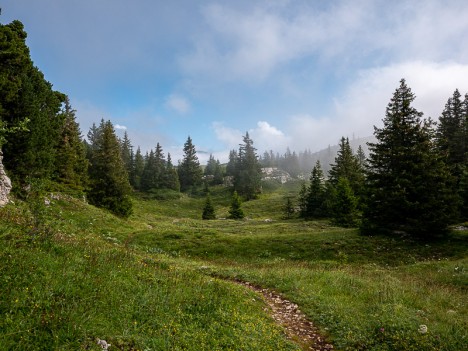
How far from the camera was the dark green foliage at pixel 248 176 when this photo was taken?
97925mm

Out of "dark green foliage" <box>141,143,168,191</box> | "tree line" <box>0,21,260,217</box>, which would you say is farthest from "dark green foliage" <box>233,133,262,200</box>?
"tree line" <box>0,21,260,217</box>

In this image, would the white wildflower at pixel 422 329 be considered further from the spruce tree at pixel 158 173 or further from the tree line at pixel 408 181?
the spruce tree at pixel 158 173

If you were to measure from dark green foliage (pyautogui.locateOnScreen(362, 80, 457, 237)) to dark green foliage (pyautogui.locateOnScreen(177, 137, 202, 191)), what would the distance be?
8923 centimetres

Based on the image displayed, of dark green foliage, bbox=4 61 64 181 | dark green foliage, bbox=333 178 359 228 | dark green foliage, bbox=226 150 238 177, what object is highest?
dark green foliage, bbox=226 150 238 177

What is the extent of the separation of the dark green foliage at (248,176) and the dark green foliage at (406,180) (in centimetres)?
6847

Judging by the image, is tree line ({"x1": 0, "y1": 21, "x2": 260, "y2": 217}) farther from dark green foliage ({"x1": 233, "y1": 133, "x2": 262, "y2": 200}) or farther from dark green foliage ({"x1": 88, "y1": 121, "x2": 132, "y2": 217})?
dark green foliage ({"x1": 233, "y1": 133, "x2": 262, "y2": 200})

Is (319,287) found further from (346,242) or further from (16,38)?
(16,38)

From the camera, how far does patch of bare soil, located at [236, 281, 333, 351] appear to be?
9.30 metres

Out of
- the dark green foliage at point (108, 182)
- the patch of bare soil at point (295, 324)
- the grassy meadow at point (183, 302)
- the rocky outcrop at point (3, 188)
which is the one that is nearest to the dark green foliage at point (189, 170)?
the dark green foliage at point (108, 182)

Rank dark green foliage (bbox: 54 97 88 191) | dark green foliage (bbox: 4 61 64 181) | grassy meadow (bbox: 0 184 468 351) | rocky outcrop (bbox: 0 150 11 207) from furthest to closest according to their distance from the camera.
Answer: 1. dark green foliage (bbox: 54 97 88 191)
2. dark green foliage (bbox: 4 61 64 181)
3. rocky outcrop (bbox: 0 150 11 207)
4. grassy meadow (bbox: 0 184 468 351)

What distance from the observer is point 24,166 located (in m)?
23.9

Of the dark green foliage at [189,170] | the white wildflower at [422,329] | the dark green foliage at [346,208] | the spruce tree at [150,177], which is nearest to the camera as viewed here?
the white wildflower at [422,329]

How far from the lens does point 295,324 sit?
34.9ft

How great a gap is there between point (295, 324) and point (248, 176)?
3457 inches
